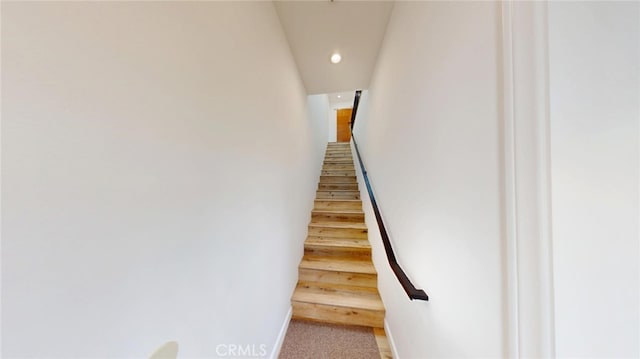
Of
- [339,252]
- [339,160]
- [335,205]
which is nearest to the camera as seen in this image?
[339,252]

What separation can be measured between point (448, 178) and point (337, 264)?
184 cm

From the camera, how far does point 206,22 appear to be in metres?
0.90

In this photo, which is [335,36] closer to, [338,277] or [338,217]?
[338,217]

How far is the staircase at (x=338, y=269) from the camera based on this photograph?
6.47 feet

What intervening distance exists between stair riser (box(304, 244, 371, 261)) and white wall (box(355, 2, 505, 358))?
2.70 ft

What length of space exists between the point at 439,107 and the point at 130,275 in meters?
1.19

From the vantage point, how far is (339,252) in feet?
8.21

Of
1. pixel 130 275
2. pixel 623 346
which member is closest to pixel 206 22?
pixel 130 275

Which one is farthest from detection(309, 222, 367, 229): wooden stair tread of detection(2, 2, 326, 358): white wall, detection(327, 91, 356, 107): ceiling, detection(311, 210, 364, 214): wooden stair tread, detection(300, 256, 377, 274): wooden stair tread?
detection(327, 91, 356, 107): ceiling

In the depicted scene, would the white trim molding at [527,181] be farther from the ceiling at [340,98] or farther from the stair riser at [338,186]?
the ceiling at [340,98]

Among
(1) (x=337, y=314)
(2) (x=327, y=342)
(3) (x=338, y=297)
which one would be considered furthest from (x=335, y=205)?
(2) (x=327, y=342)

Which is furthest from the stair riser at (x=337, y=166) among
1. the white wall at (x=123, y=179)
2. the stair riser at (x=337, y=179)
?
the white wall at (x=123, y=179)

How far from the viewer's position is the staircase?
1.97 metres

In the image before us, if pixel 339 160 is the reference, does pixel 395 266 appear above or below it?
below
